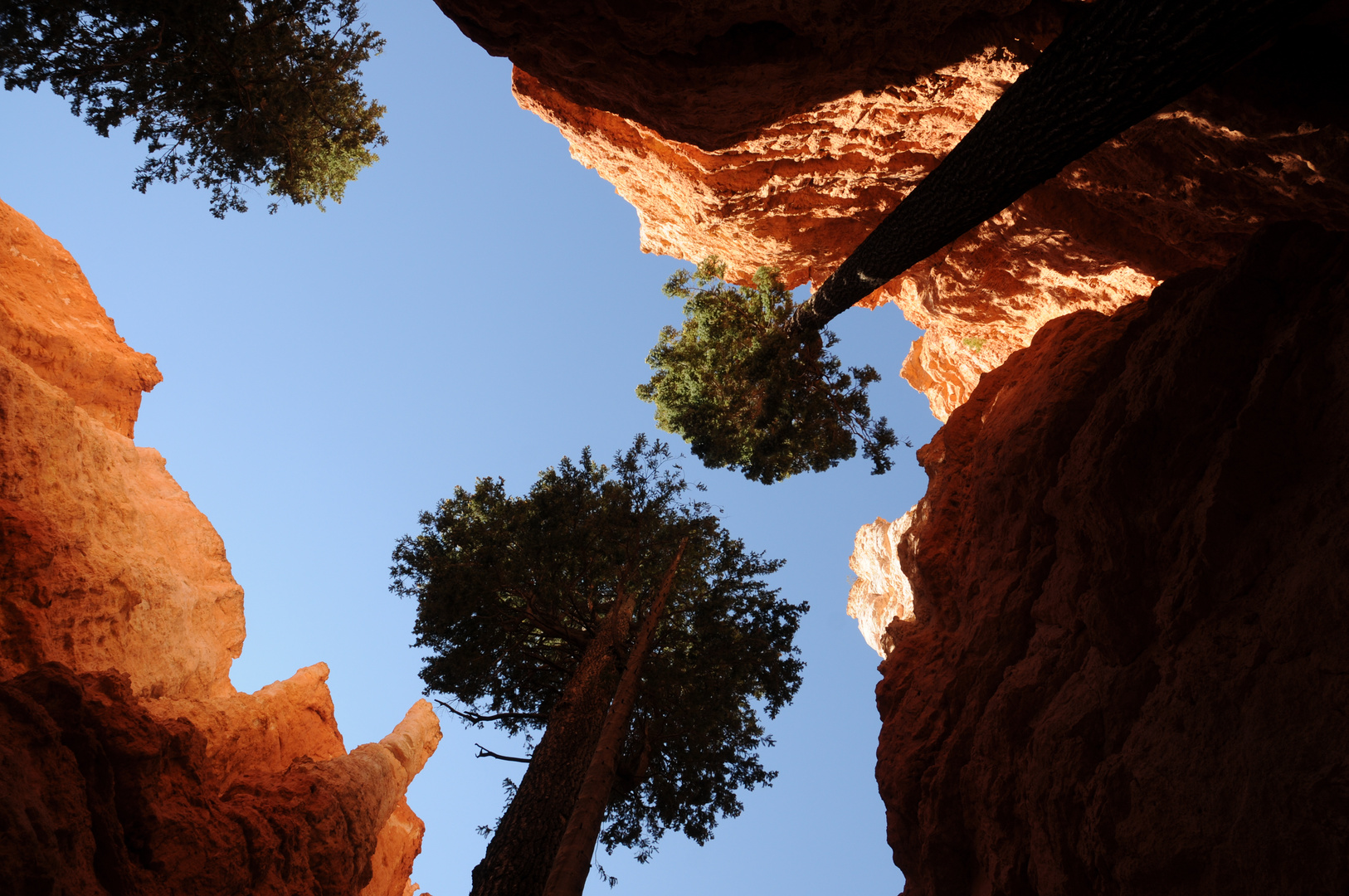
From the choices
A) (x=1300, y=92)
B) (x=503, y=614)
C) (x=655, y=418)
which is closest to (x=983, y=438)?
(x=1300, y=92)

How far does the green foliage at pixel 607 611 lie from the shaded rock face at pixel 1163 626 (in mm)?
4381

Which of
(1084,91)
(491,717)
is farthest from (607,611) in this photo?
(1084,91)

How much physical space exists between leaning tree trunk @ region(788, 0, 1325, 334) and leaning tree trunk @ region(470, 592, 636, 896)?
818 cm

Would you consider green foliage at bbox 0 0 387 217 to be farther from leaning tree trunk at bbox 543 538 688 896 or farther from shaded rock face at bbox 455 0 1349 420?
leaning tree trunk at bbox 543 538 688 896

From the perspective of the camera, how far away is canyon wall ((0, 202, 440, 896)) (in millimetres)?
5297

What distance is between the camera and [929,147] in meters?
10.1

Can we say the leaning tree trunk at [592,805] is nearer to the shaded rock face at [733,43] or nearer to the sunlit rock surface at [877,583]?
the shaded rock face at [733,43]

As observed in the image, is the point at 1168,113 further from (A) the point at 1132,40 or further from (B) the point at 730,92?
(B) the point at 730,92

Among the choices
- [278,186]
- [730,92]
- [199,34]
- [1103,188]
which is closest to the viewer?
[199,34]

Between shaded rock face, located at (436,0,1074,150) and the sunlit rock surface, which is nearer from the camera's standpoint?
shaded rock face, located at (436,0,1074,150)

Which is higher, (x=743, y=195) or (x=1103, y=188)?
(x=743, y=195)

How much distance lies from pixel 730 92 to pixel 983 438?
18.7 ft

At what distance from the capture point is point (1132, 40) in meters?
5.75

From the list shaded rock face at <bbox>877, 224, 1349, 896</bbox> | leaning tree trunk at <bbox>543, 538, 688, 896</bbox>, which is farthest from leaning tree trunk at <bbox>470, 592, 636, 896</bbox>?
shaded rock face at <bbox>877, 224, 1349, 896</bbox>
